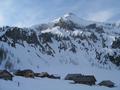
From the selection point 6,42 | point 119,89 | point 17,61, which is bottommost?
point 119,89

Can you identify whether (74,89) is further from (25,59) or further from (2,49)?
(25,59)

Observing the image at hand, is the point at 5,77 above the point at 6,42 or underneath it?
underneath

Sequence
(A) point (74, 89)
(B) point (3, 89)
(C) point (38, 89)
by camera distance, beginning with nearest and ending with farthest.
→ (B) point (3, 89), (C) point (38, 89), (A) point (74, 89)

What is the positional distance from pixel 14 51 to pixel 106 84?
9288 cm

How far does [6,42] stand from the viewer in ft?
629

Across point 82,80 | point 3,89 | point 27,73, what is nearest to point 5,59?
point 27,73

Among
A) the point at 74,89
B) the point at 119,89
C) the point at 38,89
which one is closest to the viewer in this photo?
the point at 38,89

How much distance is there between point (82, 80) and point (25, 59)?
90059mm

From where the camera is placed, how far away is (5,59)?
165 metres

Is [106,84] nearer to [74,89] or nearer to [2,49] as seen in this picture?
[74,89]

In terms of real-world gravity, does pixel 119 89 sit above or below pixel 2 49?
below

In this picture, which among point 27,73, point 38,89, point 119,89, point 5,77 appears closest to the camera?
point 38,89

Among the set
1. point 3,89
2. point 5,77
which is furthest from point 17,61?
point 3,89

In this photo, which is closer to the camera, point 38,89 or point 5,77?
point 38,89
